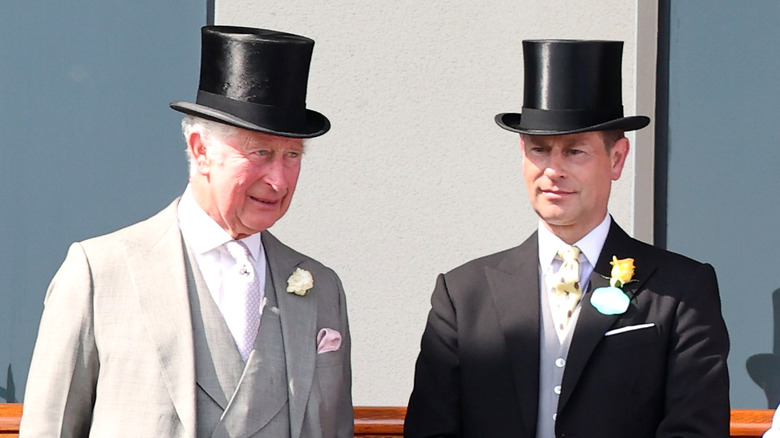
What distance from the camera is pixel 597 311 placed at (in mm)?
3719

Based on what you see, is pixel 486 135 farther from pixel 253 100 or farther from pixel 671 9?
pixel 253 100

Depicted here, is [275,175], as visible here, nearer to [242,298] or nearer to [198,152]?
[198,152]

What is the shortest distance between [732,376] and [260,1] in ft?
7.95

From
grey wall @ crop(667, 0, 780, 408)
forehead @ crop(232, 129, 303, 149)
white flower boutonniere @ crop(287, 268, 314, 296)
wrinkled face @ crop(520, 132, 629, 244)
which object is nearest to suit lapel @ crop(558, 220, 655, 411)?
wrinkled face @ crop(520, 132, 629, 244)

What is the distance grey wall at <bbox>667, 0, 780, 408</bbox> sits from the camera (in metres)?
5.46

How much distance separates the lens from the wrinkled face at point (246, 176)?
348 cm

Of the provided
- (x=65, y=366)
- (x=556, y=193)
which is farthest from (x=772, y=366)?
(x=65, y=366)

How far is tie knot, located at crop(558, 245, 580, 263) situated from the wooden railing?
1195mm

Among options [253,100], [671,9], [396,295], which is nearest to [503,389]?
[253,100]

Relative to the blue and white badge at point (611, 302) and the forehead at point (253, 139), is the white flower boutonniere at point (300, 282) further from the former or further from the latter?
the blue and white badge at point (611, 302)

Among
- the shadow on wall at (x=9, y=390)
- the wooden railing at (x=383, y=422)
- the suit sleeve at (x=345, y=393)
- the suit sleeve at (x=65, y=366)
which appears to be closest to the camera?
the suit sleeve at (x=65, y=366)

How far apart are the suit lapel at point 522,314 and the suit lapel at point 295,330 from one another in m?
0.55

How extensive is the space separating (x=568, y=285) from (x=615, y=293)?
0.14 meters

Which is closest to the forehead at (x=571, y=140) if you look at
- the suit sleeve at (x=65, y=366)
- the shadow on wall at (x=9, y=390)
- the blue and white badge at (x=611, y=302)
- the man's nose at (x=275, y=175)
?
the blue and white badge at (x=611, y=302)
